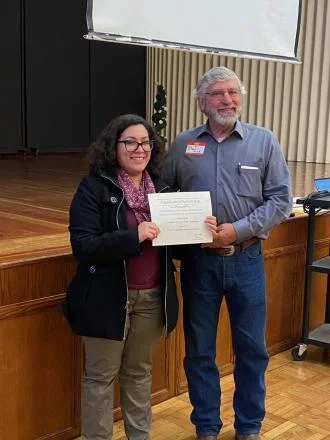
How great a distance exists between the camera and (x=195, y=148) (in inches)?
86.5

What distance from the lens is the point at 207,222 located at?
2.06 meters

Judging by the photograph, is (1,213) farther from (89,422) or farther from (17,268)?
(89,422)

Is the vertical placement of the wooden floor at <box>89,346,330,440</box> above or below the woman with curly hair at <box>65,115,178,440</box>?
below

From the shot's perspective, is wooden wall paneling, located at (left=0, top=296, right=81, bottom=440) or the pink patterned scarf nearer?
the pink patterned scarf

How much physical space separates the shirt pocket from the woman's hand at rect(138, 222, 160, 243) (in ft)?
1.27

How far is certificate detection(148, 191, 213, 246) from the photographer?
1981 mm

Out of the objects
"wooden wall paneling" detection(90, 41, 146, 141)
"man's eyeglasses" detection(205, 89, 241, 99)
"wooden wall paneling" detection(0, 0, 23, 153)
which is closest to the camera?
"man's eyeglasses" detection(205, 89, 241, 99)

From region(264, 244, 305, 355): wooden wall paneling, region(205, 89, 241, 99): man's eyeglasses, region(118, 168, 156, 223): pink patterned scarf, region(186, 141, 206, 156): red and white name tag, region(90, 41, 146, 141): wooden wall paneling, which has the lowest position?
region(264, 244, 305, 355): wooden wall paneling

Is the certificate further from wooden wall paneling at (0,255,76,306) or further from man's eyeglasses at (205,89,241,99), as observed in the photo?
wooden wall paneling at (0,255,76,306)

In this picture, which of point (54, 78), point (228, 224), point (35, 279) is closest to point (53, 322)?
point (35, 279)

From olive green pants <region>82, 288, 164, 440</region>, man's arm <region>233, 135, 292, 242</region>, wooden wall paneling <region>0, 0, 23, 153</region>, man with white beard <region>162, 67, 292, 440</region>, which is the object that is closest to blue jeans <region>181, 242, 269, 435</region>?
man with white beard <region>162, 67, 292, 440</region>

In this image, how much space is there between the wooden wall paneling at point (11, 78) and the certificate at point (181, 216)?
6585 mm

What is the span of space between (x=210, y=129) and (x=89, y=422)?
1.07 metres

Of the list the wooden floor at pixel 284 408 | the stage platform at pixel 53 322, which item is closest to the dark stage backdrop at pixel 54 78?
the stage platform at pixel 53 322
